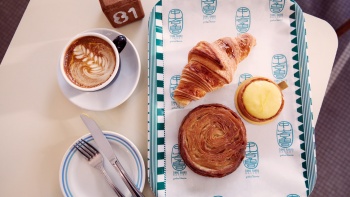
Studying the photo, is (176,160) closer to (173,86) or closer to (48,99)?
(173,86)

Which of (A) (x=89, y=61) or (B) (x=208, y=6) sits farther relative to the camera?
(B) (x=208, y=6)

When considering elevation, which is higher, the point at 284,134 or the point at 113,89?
the point at 113,89

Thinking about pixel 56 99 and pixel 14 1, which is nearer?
pixel 56 99

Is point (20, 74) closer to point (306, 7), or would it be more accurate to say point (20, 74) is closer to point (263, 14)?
Answer: point (263, 14)

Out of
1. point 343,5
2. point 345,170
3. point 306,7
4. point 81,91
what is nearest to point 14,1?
point 81,91

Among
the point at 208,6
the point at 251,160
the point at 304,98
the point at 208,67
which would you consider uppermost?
the point at 208,6

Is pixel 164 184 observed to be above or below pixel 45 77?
below

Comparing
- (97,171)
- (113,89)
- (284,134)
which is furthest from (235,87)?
(97,171)

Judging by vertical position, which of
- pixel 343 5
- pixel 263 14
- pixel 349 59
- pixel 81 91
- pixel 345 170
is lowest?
pixel 345 170
